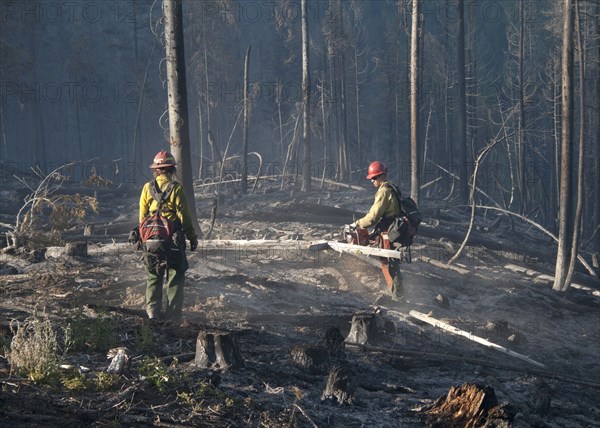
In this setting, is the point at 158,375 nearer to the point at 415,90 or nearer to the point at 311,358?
the point at 311,358

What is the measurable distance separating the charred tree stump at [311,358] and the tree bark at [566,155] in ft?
32.7

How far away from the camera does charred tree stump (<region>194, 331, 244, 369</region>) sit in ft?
23.3

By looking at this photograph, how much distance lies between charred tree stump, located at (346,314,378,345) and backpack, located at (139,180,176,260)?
2467 millimetres

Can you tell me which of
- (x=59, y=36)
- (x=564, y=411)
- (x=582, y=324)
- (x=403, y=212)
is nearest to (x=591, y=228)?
(x=582, y=324)

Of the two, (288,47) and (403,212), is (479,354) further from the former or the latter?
(288,47)

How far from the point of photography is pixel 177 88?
15.5 m

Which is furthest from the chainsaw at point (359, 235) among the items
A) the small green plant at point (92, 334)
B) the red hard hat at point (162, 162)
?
the small green plant at point (92, 334)

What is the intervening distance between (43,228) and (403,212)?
1129 cm

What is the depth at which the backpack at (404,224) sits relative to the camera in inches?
462

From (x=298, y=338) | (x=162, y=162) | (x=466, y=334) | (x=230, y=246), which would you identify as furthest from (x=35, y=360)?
(x=230, y=246)

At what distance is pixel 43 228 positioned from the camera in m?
19.6

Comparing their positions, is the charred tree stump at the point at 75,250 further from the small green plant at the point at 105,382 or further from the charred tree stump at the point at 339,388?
the charred tree stump at the point at 339,388

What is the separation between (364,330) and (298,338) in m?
0.82

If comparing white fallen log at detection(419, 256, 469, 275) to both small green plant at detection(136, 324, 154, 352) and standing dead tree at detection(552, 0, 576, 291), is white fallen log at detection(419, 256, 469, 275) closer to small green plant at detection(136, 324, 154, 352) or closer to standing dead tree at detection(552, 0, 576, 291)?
standing dead tree at detection(552, 0, 576, 291)
